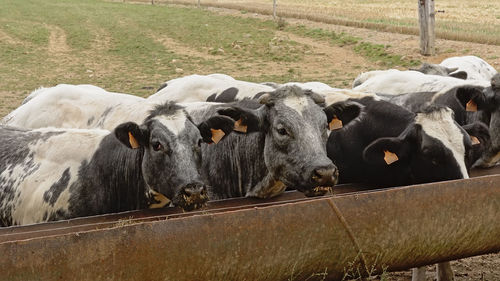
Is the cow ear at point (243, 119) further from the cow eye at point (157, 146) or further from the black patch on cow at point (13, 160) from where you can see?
the black patch on cow at point (13, 160)

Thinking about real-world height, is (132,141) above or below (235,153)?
above

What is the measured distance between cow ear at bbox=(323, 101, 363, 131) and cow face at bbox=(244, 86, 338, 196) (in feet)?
0.50

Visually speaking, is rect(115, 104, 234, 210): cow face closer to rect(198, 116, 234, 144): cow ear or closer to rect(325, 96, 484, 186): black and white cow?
rect(198, 116, 234, 144): cow ear

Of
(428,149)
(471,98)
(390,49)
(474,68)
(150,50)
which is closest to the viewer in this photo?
(428,149)

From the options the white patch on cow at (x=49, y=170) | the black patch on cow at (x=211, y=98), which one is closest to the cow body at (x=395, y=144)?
the black patch on cow at (x=211, y=98)

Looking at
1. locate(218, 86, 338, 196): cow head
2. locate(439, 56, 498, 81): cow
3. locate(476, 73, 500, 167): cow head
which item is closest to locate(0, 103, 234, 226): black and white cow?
locate(218, 86, 338, 196): cow head

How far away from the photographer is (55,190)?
16.7 feet

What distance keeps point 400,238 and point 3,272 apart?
7.31 feet

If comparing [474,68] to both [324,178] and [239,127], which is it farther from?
[324,178]

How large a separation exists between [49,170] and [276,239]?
2316mm

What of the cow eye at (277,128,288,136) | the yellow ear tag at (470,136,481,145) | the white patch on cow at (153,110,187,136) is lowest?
the yellow ear tag at (470,136,481,145)

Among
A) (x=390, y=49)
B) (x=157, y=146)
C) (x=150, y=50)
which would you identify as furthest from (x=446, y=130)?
(x=150, y=50)

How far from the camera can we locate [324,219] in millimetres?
3822

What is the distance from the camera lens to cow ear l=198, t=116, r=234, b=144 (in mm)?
5199
